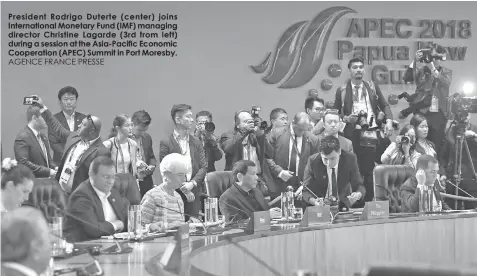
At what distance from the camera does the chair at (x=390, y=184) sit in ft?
17.9

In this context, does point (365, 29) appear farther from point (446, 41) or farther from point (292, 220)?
point (292, 220)

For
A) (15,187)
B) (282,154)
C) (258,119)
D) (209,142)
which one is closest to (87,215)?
(15,187)

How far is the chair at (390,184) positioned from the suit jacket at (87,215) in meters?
1.98

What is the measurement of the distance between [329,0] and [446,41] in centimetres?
124

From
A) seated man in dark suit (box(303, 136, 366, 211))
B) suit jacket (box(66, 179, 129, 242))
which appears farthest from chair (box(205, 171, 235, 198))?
suit jacket (box(66, 179, 129, 242))

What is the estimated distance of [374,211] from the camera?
4742 millimetres

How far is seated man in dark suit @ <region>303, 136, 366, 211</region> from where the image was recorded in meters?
5.53

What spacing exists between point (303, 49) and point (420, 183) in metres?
2.78

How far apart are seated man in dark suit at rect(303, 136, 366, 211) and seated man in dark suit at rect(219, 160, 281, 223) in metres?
0.63

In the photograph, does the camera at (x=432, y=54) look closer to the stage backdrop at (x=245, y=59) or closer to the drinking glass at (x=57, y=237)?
the stage backdrop at (x=245, y=59)

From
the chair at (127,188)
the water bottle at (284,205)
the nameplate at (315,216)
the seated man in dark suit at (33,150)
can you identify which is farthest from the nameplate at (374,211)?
the seated man in dark suit at (33,150)

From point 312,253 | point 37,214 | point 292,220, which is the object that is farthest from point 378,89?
point 37,214

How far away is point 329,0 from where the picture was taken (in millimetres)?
7898

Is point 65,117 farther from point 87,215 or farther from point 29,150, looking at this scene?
point 87,215
